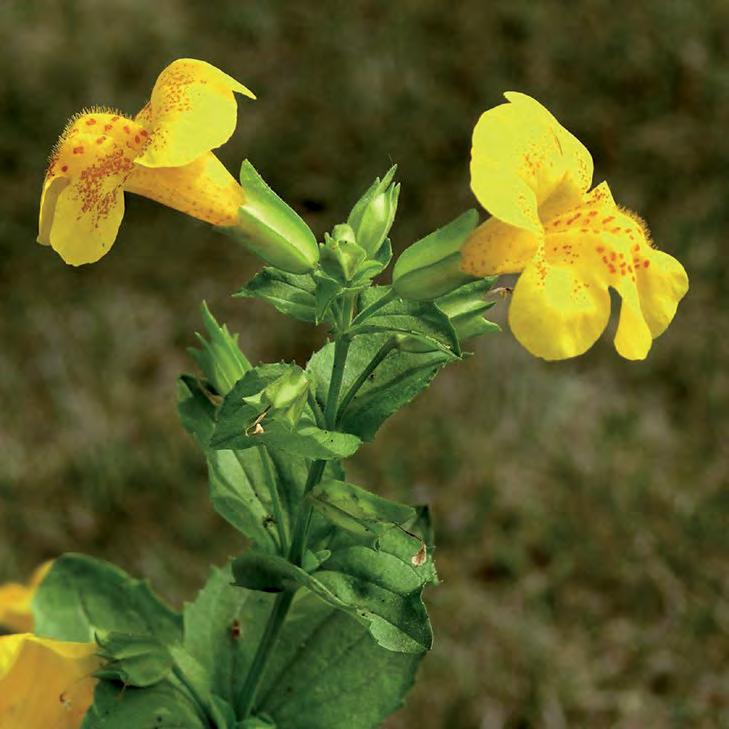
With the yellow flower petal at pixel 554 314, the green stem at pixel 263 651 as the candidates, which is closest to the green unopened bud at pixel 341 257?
the yellow flower petal at pixel 554 314

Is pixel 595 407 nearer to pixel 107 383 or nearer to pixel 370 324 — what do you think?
pixel 107 383

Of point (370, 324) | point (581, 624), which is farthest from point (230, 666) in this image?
point (581, 624)

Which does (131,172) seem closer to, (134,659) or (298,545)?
(298,545)

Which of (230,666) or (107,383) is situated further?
(107,383)

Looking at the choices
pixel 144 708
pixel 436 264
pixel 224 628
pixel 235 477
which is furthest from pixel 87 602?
pixel 436 264

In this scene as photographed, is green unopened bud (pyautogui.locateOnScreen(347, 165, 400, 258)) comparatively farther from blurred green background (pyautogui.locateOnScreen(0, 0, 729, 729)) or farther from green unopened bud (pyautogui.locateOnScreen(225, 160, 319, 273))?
blurred green background (pyautogui.locateOnScreen(0, 0, 729, 729))
